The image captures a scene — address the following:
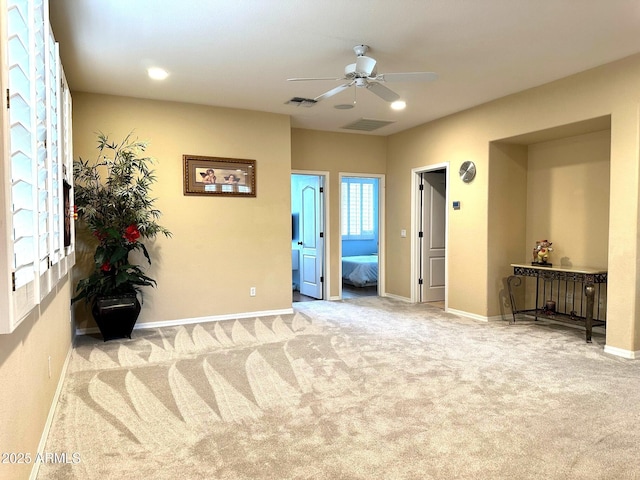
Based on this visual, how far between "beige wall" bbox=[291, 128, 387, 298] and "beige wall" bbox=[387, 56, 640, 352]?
1.04 feet

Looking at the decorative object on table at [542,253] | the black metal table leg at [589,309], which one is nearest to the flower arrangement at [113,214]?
the decorative object on table at [542,253]

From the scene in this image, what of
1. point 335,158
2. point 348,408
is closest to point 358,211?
point 335,158

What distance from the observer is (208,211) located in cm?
534

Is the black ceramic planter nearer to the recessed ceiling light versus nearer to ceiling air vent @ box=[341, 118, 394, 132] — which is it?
the recessed ceiling light

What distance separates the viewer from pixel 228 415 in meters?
2.71

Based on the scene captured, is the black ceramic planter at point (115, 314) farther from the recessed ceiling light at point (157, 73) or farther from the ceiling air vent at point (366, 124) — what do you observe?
the ceiling air vent at point (366, 124)

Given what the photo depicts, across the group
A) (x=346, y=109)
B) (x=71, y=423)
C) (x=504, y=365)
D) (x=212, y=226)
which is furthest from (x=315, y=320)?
(x=71, y=423)

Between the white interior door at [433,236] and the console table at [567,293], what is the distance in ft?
4.91

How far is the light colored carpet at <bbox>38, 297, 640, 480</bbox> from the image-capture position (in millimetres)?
2160

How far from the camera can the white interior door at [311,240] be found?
6.96 m

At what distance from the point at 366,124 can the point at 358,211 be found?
160 inches

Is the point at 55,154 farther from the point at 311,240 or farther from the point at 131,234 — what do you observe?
the point at 311,240

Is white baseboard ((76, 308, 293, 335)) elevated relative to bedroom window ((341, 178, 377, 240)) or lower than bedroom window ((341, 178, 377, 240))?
lower

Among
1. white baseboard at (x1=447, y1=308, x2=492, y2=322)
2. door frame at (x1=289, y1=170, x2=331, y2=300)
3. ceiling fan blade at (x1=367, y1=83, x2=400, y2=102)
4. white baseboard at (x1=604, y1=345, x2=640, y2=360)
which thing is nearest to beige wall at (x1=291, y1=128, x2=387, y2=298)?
door frame at (x1=289, y1=170, x2=331, y2=300)
